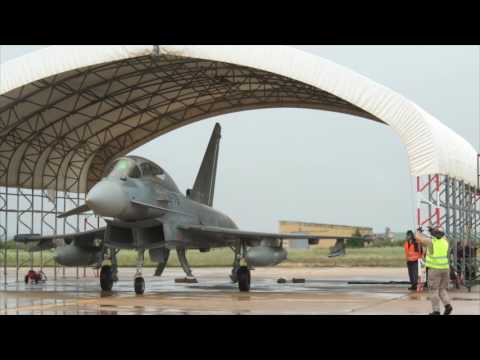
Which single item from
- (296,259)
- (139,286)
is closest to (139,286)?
(139,286)

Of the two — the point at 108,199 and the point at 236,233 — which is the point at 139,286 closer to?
the point at 108,199

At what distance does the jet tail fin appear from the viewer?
75.8ft

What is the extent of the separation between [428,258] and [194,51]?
9068 mm

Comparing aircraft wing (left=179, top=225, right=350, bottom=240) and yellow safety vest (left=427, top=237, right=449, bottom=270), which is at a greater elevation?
aircraft wing (left=179, top=225, right=350, bottom=240)

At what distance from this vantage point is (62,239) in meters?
20.4

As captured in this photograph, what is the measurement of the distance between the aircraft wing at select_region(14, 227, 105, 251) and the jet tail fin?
417cm

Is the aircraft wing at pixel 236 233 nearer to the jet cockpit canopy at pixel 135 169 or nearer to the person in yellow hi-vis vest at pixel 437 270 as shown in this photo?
the jet cockpit canopy at pixel 135 169

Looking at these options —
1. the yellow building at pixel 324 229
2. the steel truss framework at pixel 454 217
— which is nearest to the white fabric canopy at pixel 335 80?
the steel truss framework at pixel 454 217

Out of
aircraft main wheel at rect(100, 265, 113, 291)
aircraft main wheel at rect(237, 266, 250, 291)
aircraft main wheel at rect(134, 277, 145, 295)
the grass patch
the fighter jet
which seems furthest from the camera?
the grass patch

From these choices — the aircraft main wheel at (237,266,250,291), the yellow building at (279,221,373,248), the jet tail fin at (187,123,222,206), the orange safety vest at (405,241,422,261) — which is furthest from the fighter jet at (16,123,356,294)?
the yellow building at (279,221,373,248)

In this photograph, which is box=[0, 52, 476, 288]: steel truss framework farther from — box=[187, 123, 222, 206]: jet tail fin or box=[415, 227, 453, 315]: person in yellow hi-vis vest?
box=[415, 227, 453, 315]: person in yellow hi-vis vest

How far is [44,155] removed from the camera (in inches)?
1179
